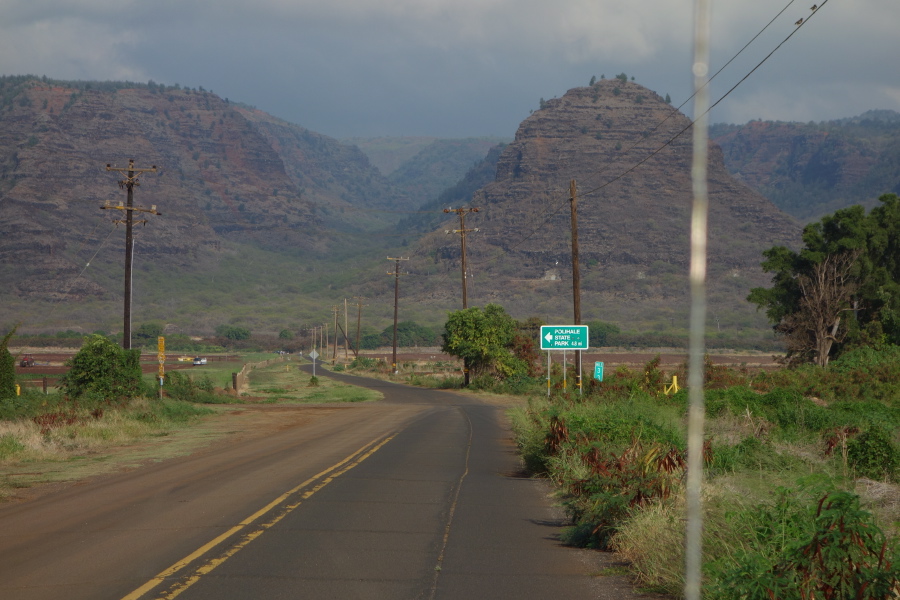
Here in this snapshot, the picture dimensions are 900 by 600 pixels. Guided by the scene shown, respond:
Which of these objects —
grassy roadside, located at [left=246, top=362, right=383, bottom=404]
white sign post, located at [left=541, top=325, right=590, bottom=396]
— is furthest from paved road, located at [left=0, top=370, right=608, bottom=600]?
grassy roadside, located at [left=246, top=362, right=383, bottom=404]

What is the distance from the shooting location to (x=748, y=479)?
1281cm

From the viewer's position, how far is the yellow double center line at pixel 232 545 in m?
8.29

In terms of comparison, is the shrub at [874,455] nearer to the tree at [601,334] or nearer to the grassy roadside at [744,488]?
the grassy roadside at [744,488]

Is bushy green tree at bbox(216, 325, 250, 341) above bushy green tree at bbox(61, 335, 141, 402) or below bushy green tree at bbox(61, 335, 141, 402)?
above

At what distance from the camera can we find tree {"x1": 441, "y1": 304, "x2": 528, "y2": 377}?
62688 millimetres

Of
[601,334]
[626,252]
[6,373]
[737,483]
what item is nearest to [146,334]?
[601,334]

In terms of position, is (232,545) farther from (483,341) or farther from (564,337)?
(483,341)

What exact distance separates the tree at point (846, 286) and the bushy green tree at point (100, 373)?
36.1 m

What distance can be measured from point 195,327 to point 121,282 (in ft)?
82.4

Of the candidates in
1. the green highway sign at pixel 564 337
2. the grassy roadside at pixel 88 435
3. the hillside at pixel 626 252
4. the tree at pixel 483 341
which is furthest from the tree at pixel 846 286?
the hillside at pixel 626 252

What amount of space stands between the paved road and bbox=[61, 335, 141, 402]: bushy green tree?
45.7 ft

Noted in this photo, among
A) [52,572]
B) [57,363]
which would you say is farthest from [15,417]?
[57,363]

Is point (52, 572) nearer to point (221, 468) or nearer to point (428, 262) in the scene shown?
point (221, 468)

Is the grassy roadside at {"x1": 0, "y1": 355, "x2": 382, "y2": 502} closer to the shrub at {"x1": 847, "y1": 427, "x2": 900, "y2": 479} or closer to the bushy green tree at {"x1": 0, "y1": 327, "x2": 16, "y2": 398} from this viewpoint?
the bushy green tree at {"x1": 0, "y1": 327, "x2": 16, "y2": 398}
